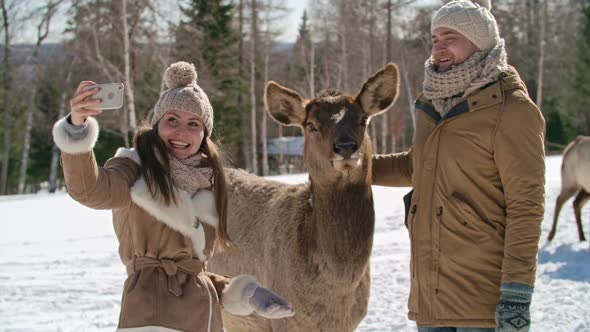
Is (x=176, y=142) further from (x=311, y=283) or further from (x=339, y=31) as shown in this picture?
(x=339, y=31)

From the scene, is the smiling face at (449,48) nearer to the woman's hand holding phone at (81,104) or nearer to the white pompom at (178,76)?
the white pompom at (178,76)

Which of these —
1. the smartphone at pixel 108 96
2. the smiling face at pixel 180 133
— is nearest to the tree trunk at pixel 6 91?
the smiling face at pixel 180 133

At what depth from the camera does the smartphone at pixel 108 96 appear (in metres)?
2.31

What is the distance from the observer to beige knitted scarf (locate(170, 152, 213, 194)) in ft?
9.04

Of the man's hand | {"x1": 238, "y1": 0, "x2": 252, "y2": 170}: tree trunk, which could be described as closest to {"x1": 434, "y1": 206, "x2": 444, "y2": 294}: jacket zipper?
the man's hand

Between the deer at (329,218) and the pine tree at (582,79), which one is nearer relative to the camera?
the deer at (329,218)

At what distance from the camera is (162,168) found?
2.68 metres

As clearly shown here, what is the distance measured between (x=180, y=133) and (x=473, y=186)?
1473 millimetres

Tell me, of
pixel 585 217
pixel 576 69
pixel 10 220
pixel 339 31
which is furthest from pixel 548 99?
pixel 10 220

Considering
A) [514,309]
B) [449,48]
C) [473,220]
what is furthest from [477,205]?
[449,48]

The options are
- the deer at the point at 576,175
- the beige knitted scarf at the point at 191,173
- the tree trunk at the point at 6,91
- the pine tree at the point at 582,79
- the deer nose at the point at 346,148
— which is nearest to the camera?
the beige knitted scarf at the point at 191,173

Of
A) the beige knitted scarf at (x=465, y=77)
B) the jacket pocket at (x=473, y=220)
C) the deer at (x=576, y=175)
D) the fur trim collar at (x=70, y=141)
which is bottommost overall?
the deer at (x=576, y=175)

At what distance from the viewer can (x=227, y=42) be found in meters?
30.0

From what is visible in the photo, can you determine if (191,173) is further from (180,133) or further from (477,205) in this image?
(477,205)
